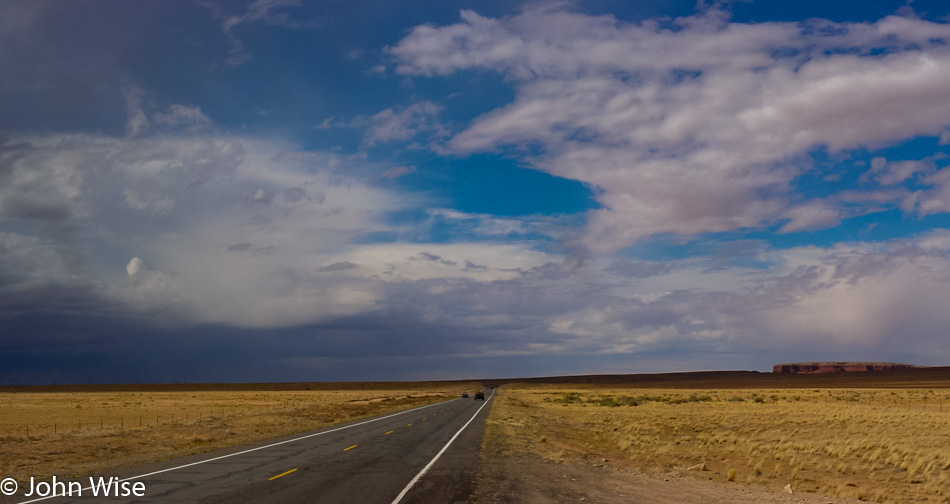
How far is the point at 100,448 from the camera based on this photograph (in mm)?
23484

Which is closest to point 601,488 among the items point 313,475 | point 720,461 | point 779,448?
point 313,475

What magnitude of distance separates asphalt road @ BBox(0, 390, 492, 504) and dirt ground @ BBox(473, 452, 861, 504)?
754mm

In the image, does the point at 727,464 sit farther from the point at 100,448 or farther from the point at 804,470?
the point at 100,448

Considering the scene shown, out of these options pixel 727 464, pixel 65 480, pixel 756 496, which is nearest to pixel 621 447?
pixel 727 464

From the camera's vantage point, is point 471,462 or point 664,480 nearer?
point 664,480

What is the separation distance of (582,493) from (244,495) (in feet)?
23.0

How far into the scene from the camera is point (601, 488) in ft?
50.2

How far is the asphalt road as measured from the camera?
41.8 ft

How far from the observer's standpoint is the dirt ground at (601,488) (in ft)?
45.2

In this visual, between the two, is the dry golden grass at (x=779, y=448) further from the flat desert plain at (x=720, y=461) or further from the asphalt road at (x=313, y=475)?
the asphalt road at (x=313, y=475)

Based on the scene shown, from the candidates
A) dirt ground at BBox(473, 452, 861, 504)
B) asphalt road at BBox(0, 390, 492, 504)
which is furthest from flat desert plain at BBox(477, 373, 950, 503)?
asphalt road at BBox(0, 390, 492, 504)

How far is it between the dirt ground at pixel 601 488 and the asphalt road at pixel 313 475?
2.47 ft

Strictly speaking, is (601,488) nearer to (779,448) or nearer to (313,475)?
(313,475)

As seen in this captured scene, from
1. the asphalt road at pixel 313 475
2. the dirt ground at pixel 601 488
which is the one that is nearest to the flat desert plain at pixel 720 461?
the dirt ground at pixel 601 488
